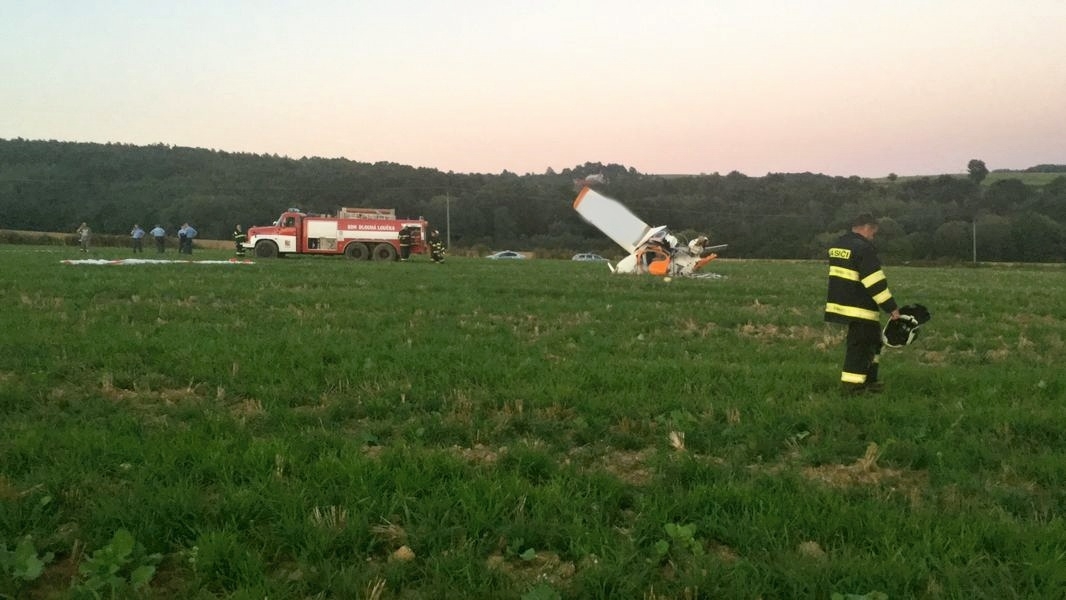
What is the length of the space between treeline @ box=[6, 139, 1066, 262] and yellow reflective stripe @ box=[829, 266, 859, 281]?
A: 50955 mm

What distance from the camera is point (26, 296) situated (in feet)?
38.7

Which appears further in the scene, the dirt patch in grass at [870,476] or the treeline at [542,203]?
the treeline at [542,203]

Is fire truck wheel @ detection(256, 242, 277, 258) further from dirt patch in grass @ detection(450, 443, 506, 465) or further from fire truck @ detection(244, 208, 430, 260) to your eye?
dirt patch in grass @ detection(450, 443, 506, 465)

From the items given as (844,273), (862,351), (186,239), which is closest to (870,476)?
(862,351)

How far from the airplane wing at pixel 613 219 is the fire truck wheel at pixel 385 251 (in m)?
11.3

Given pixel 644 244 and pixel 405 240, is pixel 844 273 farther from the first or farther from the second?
pixel 405 240

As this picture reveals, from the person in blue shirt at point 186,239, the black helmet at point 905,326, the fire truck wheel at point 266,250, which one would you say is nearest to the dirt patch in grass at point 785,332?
the black helmet at point 905,326

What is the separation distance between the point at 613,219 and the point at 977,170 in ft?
289

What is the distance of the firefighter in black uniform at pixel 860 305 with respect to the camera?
6719mm

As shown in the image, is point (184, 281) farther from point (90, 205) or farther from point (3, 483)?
point (90, 205)

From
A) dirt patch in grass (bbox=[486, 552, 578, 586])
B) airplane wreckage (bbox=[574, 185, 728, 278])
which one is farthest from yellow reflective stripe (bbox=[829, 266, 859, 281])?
airplane wreckage (bbox=[574, 185, 728, 278])

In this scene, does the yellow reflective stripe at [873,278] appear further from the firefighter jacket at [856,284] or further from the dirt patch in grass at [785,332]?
the dirt patch in grass at [785,332]

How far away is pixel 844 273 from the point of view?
22.7 ft

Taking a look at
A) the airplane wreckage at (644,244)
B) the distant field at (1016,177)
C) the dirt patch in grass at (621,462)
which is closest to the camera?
the dirt patch in grass at (621,462)
